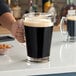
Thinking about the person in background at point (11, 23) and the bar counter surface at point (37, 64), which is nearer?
the bar counter surface at point (37, 64)

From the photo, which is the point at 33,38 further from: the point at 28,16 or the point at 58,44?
the point at 58,44

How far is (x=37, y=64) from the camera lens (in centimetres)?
101

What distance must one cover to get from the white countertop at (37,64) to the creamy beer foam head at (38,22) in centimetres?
13

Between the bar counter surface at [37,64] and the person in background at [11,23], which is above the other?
the person in background at [11,23]

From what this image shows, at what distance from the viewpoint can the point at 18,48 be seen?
4.04ft

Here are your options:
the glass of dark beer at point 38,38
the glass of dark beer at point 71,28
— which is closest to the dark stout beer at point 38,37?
the glass of dark beer at point 38,38

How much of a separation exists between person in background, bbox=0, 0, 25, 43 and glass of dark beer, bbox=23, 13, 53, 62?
0.09 meters

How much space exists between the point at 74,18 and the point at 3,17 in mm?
457

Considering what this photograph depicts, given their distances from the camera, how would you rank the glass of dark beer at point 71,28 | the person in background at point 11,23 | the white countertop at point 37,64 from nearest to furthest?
the white countertop at point 37,64, the person in background at point 11,23, the glass of dark beer at point 71,28

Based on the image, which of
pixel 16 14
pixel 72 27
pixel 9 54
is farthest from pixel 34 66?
pixel 16 14

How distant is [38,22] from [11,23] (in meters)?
0.43

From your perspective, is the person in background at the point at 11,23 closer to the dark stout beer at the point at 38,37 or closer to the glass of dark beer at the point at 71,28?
the dark stout beer at the point at 38,37

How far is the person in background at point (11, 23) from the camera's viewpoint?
3.77 feet

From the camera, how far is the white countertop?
94 cm
